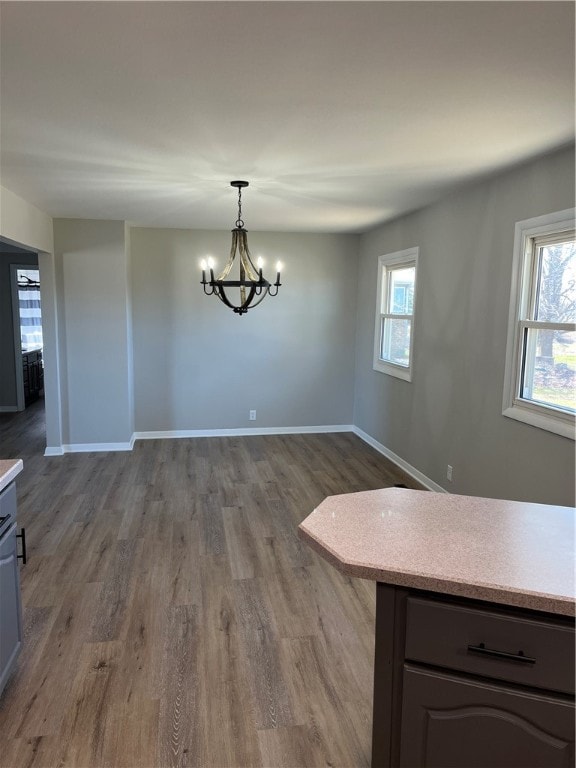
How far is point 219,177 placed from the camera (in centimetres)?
351

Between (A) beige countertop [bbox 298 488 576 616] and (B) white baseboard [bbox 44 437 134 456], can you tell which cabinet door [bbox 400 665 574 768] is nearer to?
(A) beige countertop [bbox 298 488 576 616]

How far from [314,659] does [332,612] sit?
0.40 metres

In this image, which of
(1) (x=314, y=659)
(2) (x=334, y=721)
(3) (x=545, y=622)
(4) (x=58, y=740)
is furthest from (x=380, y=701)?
(4) (x=58, y=740)

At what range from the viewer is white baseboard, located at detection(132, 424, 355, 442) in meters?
6.34

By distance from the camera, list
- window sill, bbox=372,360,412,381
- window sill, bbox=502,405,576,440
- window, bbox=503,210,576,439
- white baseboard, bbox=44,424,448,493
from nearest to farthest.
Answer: window sill, bbox=502,405,576,440 → window, bbox=503,210,576,439 → window sill, bbox=372,360,412,381 → white baseboard, bbox=44,424,448,493

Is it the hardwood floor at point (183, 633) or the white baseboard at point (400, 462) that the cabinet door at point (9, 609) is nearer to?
the hardwood floor at point (183, 633)

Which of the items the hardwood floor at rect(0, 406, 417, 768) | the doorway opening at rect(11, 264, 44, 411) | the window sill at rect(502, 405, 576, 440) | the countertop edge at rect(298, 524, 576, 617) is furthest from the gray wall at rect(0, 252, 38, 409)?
the countertop edge at rect(298, 524, 576, 617)

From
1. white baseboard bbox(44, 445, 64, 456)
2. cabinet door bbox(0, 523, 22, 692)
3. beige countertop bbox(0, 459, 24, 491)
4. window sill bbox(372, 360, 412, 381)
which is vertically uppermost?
window sill bbox(372, 360, 412, 381)

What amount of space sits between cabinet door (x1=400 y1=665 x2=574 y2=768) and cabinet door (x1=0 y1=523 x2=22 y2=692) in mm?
1549

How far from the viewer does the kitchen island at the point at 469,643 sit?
4.15ft

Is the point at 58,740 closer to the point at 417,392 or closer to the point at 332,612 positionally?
the point at 332,612

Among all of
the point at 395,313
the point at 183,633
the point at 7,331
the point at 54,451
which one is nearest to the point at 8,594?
the point at 183,633

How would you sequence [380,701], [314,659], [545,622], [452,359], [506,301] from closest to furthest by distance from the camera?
[545,622], [380,701], [314,659], [506,301], [452,359]

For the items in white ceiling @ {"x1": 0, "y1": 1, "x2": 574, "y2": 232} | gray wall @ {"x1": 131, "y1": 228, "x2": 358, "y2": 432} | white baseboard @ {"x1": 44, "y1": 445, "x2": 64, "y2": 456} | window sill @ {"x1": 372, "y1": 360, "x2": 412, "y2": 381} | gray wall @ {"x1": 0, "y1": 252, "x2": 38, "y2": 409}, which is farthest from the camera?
gray wall @ {"x1": 0, "y1": 252, "x2": 38, "y2": 409}
